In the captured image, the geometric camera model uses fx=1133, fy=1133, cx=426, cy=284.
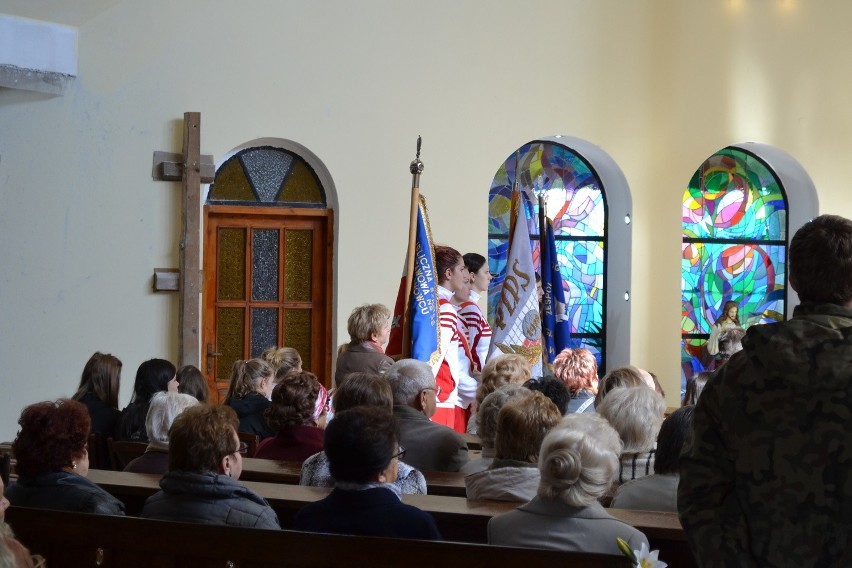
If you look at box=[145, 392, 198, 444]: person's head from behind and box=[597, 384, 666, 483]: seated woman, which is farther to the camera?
box=[145, 392, 198, 444]: person's head from behind

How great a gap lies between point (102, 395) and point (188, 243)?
2.63 m

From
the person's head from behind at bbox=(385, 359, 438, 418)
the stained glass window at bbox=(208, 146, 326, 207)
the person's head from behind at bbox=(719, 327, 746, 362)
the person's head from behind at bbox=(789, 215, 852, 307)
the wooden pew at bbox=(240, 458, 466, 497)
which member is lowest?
the wooden pew at bbox=(240, 458, 466, 497)

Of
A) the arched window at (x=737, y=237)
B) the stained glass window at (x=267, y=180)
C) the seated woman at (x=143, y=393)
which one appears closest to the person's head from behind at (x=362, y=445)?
the seated woman at (x=143, y=393)

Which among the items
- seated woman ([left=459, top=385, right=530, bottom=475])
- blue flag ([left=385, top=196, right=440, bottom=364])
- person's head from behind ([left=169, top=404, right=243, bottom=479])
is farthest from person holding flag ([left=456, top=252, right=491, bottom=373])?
person's head from behind ([left=169, top=404, right=243, bottom=479])

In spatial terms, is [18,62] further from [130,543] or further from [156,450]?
[130,543]

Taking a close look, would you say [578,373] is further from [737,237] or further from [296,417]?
[737,237]

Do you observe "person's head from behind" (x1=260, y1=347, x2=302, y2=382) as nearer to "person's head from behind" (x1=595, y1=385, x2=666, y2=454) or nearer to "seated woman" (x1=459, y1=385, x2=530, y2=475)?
"seated woman" (x1=459, y1=385, x2=530, y2=475)

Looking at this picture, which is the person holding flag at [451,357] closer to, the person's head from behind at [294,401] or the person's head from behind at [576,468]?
the person's head from behind at [294,401]

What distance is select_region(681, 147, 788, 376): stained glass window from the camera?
1002 centimetres

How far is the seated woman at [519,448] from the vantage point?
3.27 m

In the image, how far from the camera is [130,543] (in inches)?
108

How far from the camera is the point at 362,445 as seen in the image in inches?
114

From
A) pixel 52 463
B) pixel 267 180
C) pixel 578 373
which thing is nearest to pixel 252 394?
pixel 578 373

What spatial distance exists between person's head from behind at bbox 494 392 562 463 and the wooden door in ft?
17.2
